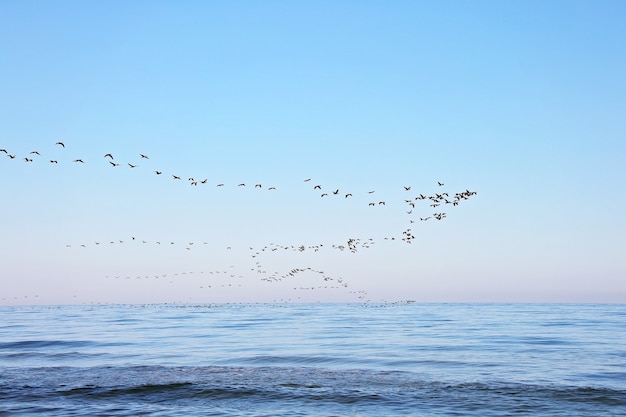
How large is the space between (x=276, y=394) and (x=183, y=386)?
16.2ft

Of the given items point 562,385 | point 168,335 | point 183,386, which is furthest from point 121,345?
point 562,385

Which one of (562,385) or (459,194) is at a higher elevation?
(459,194)

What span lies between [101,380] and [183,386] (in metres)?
4.93

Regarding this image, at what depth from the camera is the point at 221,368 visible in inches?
1437

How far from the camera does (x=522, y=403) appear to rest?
2575 cm

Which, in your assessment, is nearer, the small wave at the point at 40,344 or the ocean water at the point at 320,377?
the ocean water at the point at 320,377

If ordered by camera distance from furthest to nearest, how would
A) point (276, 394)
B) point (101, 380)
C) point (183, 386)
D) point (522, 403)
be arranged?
point (101, 380), point (183, 386), point (276, 394), point (522, 403)

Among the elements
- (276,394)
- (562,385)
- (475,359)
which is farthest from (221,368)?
(562,385)

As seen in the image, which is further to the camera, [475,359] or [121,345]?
[121,345]

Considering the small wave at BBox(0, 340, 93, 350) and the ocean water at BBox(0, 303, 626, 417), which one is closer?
the ocean water at BBox(0, 303, 626, 417)

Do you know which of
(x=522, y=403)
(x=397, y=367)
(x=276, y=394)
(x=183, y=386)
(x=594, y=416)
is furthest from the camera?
(x=397, y=367)

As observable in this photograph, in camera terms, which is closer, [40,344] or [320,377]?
[320,377]

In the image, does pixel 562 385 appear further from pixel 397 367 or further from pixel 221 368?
pixel 221 368

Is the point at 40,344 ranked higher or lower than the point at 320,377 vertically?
higher
